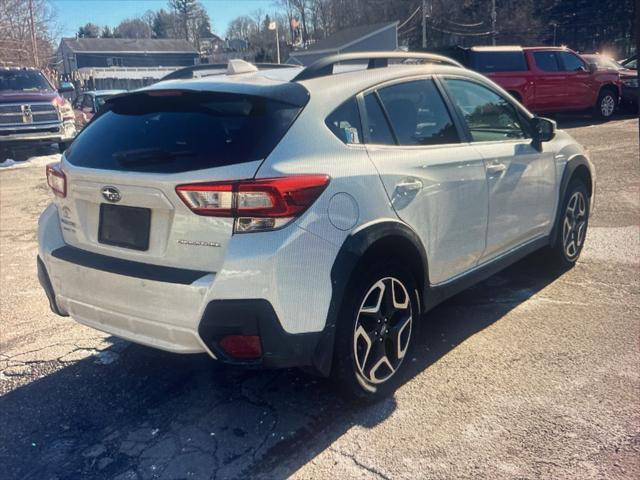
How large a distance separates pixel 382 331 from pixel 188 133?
4.84 feet

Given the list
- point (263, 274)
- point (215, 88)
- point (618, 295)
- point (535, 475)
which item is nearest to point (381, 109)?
point (215, 88)

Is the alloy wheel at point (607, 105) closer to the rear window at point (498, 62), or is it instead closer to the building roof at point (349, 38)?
the rear window at point (498, 62)

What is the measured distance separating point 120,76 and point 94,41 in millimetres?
26045

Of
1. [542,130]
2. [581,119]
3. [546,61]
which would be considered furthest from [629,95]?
[542,130]

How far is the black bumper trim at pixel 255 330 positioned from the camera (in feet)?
8.96

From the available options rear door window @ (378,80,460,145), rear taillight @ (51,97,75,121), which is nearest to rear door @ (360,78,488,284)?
rear door window @ (378,80,460,145)

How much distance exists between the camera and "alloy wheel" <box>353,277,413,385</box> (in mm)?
3240

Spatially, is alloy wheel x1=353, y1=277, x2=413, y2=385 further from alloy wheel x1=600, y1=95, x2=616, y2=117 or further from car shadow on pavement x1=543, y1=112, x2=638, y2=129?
alloy wheel x1=600, y1=95, x2=616, y2=117

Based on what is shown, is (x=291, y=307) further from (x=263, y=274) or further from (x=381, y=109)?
(x=381, y=109)

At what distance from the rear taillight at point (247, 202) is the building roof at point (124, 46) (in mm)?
76294

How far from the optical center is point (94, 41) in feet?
242

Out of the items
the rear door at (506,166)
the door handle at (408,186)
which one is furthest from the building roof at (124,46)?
the door handle at (408,186)

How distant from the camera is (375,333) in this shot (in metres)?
3.33

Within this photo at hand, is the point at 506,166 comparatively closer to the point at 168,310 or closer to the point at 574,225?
→ the point at 574,225
